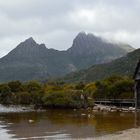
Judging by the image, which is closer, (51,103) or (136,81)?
(136,81)

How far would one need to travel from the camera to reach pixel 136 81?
80375 mm

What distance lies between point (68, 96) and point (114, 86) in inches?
479

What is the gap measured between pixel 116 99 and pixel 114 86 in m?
5.38

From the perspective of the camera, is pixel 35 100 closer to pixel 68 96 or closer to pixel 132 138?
pixel 68 96

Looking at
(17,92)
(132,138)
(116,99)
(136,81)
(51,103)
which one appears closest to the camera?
(132,138)

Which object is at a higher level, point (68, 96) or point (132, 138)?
point (68, 96)

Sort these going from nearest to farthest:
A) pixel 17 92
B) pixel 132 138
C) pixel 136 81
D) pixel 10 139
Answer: pixel 132 138, pixel 10 139, pixel 136 81, pixel 17 92

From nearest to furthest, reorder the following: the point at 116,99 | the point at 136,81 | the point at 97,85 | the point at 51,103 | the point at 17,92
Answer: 1. the point at 136,81
2. the point at 116,99
3. the point at 51,103
4. the point at 97,85
5. the point at 17,92

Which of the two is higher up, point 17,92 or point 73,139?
point 17,92

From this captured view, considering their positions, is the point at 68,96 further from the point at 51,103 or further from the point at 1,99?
the point at 1,99

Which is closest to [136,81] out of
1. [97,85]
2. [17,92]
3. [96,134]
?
[96,134]

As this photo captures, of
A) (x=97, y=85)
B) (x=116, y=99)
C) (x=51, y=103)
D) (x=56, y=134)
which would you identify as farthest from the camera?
(x=97, y=85)

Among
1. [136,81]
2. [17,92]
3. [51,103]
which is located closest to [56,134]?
[136,81]

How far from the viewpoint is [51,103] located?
117062 mm
